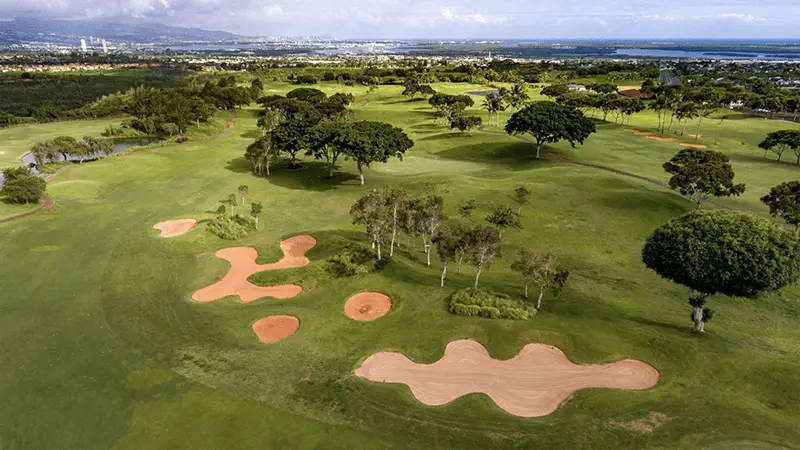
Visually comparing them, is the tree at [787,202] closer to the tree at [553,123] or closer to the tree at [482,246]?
the tree at [482,246]

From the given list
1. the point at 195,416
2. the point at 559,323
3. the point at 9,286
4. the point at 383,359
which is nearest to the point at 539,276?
the point at 559,323

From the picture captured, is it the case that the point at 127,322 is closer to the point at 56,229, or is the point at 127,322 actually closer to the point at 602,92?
the point at 56,229

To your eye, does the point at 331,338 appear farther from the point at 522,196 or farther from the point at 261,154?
the point at 261,154

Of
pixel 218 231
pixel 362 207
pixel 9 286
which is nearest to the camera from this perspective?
pixel 9 286

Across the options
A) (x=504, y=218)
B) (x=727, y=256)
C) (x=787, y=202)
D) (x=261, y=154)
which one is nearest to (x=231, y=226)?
(x=261, y=154)

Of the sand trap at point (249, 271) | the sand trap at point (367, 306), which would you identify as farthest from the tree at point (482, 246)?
the sand trap at point (249, 271)

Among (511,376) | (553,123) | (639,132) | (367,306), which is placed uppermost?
(553,123)
